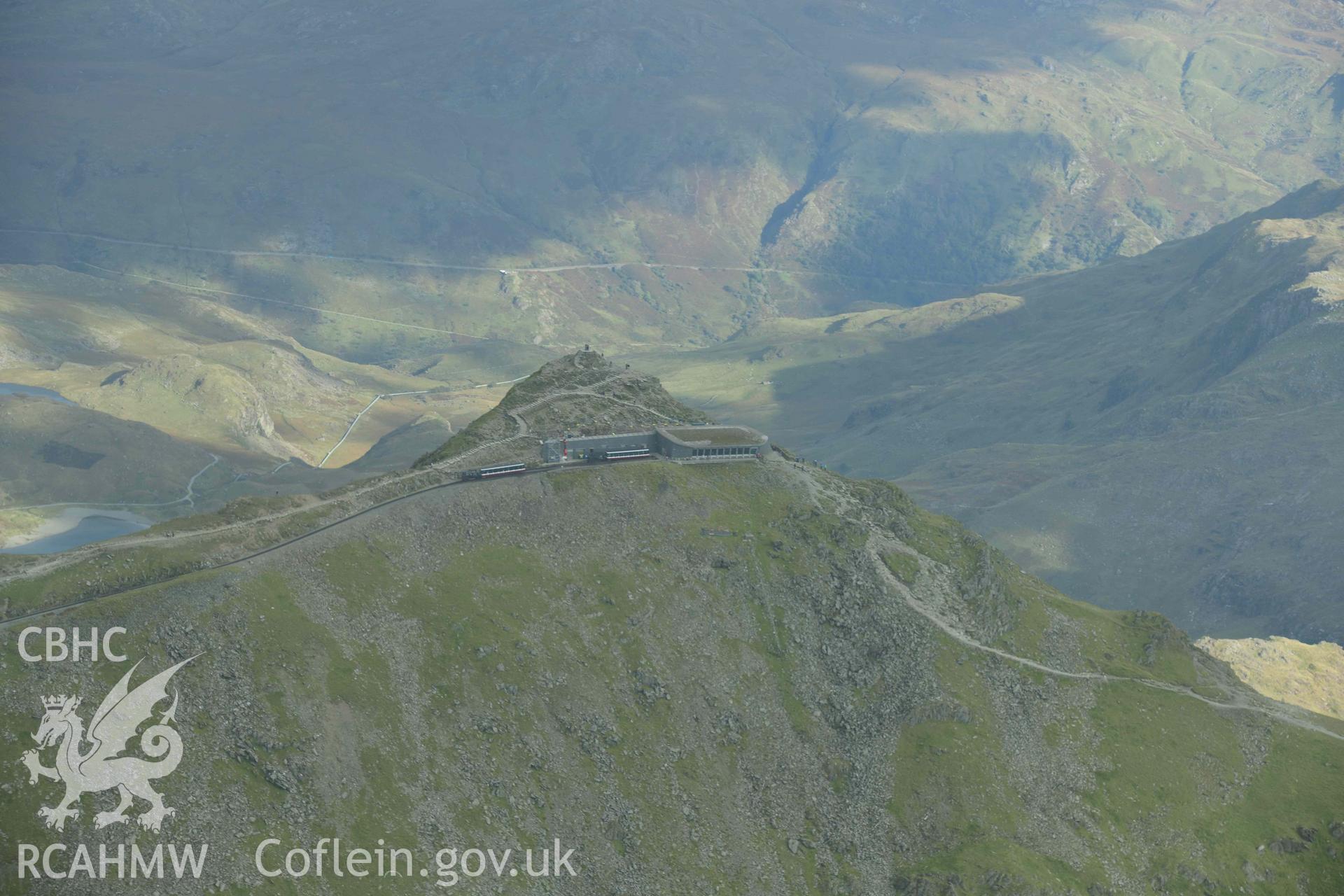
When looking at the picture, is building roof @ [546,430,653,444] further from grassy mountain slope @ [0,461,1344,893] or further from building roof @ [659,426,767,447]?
grassy mountain slope @ [0,461,1344,893]

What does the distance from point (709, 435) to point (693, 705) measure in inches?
2061

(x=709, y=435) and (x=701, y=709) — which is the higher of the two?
(x=709, y=435)

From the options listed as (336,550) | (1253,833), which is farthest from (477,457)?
(1253,833)

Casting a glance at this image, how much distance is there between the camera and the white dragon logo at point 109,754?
109250mm

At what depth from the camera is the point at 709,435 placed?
188500mm

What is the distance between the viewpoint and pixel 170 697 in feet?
389

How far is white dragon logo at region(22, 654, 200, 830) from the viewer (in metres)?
109

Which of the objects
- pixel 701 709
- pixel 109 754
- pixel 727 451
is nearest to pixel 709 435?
pixel 727 451

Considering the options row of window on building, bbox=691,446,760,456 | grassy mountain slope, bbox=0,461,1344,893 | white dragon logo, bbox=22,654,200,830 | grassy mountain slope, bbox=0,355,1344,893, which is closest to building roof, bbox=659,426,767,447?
row of window on building, bbox=691,446,760,456

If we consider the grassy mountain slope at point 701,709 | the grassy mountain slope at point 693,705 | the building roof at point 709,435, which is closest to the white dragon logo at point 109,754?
the grassy mountain slope at point 693,705

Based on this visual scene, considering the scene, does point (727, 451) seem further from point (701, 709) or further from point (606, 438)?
point (701, 709)

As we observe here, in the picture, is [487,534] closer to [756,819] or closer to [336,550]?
[336,550]

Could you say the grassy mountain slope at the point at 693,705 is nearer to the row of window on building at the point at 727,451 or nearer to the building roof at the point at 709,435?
the row of window on building at the point at 727,451

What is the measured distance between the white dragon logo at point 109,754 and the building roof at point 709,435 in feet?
282
